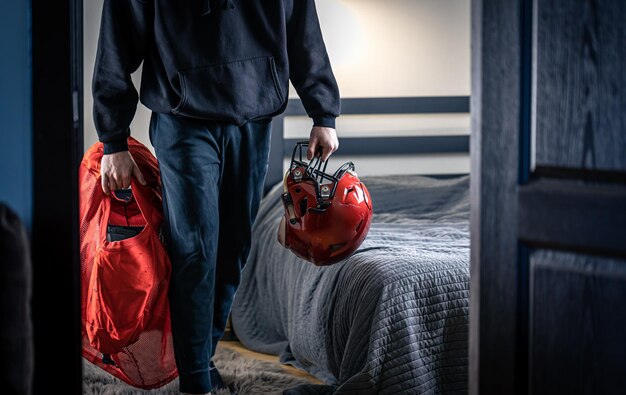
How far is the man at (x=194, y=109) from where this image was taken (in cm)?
216

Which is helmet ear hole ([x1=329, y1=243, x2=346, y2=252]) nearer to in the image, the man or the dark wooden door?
the man

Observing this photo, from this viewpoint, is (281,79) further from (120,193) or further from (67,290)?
(67,290)

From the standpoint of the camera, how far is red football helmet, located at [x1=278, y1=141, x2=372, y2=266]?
7.35ft

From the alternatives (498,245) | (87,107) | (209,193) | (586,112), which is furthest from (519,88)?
(87,107)

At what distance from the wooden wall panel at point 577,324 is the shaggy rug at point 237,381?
1190mm

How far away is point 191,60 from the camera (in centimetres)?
215

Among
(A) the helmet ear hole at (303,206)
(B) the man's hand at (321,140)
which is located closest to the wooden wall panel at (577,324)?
(A) the helmet ear hole at (303,206)

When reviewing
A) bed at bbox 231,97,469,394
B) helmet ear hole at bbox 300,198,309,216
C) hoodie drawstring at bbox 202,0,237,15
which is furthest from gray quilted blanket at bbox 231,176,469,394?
hoodie drawstring at bbox 202,0,237,15

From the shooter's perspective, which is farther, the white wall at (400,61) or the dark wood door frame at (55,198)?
the white wall at (400,61)

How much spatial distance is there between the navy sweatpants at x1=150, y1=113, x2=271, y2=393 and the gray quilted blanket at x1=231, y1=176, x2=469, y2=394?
37cm

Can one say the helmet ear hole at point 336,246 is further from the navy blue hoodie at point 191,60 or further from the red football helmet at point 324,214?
the navy blue hoodie at point 191,60

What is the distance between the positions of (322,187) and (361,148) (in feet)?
5.70

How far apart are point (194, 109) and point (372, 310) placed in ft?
2.18

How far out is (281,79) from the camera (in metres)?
2.28
